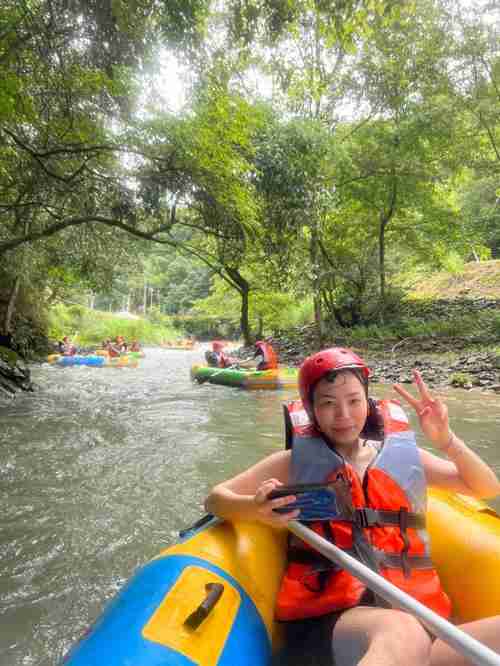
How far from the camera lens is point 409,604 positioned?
3.89 feet

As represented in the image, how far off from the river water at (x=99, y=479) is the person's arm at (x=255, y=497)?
942 mm

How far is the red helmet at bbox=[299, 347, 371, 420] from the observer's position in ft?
5.53

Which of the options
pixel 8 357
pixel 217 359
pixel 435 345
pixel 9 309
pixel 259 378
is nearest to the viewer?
pixel 8 357

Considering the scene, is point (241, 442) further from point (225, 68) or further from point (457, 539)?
point (225, 68)

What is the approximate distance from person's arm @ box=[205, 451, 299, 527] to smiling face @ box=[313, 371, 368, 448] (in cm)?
25

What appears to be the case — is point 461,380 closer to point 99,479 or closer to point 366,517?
point 99,479

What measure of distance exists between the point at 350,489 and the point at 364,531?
149mm

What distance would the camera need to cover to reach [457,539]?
1861 mm

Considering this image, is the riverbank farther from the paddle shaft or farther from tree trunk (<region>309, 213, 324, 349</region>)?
the paddle shaft

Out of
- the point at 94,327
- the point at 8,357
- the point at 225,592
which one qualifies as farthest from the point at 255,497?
the point at 94,327

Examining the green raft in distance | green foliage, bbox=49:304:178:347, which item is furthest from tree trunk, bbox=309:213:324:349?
green foliage, bbox=49:304:178:347

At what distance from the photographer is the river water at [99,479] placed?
7.14ft

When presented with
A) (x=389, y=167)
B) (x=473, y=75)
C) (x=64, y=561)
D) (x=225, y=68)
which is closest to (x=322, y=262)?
(x=389, y=167)

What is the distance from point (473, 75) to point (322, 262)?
21.2ft
